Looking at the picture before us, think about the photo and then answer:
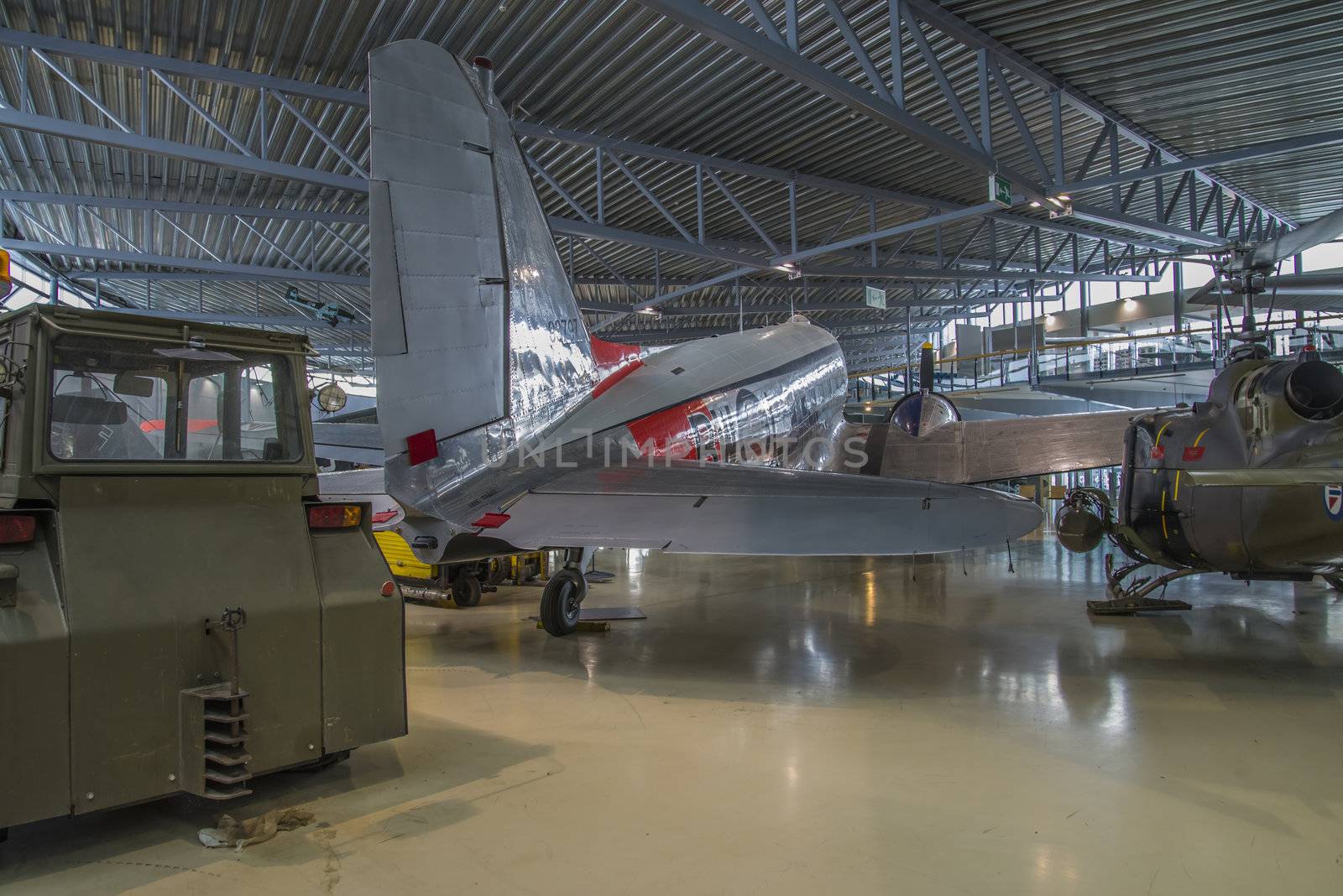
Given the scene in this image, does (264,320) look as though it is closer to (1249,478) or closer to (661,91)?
(661,91)

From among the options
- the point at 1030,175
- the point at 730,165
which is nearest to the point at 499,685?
the point at 730,165

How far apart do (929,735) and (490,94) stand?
627cm

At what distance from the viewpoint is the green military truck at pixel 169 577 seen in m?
3.35

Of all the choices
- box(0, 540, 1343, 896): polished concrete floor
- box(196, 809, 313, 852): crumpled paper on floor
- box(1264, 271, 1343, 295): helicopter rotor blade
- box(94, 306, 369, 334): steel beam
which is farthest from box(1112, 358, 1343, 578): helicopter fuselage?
box(94, 306, 369, 334): steel beam

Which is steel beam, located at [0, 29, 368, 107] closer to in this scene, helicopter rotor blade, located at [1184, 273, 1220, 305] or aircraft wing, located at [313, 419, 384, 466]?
aircraft wing, located at [313, 419, 384, 466]

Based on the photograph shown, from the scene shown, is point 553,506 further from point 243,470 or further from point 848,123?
point 848,123

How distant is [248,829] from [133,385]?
230 cm

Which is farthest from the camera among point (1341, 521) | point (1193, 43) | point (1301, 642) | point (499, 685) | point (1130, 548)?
point (1193, 43)

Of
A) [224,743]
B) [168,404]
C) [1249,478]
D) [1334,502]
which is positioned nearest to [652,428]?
[168,404]

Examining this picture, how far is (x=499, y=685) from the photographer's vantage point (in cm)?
654

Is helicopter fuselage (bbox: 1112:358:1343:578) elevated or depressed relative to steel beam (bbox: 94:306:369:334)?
depressed

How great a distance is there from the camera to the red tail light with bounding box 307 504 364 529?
14.6ft

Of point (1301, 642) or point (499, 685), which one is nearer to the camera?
point (499, 685)

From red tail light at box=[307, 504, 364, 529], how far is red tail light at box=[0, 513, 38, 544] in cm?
122
